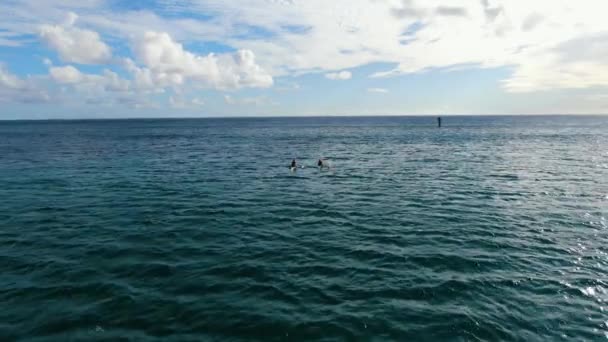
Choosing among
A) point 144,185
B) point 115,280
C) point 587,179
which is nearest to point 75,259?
point 115,280

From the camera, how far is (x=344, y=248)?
60.8ft

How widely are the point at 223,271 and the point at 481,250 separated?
13.0 meters

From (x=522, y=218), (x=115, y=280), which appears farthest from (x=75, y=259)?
(x=522, y=218)

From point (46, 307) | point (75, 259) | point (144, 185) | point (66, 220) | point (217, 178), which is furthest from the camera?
point (217, 178)

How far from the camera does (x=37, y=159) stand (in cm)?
5369

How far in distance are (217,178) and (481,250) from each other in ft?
91.7

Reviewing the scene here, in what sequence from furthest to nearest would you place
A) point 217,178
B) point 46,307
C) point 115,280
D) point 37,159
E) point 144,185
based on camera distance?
point 37,159 < point 217,178 < point 144,185 < point 115,280 < point 46,307

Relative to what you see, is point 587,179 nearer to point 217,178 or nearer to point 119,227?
point 217,178

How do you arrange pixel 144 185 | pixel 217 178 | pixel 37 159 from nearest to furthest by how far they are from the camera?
pixel 144 185, pixel 217 178, pixel 37 159

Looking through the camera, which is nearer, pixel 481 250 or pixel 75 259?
pixel 75 259

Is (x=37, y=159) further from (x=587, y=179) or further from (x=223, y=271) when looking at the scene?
(x=587, y=179)

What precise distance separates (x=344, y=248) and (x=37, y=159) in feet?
183

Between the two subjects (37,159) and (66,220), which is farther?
(37,159)

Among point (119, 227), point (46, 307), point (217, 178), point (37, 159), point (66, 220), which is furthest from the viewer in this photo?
point (37, 159)
